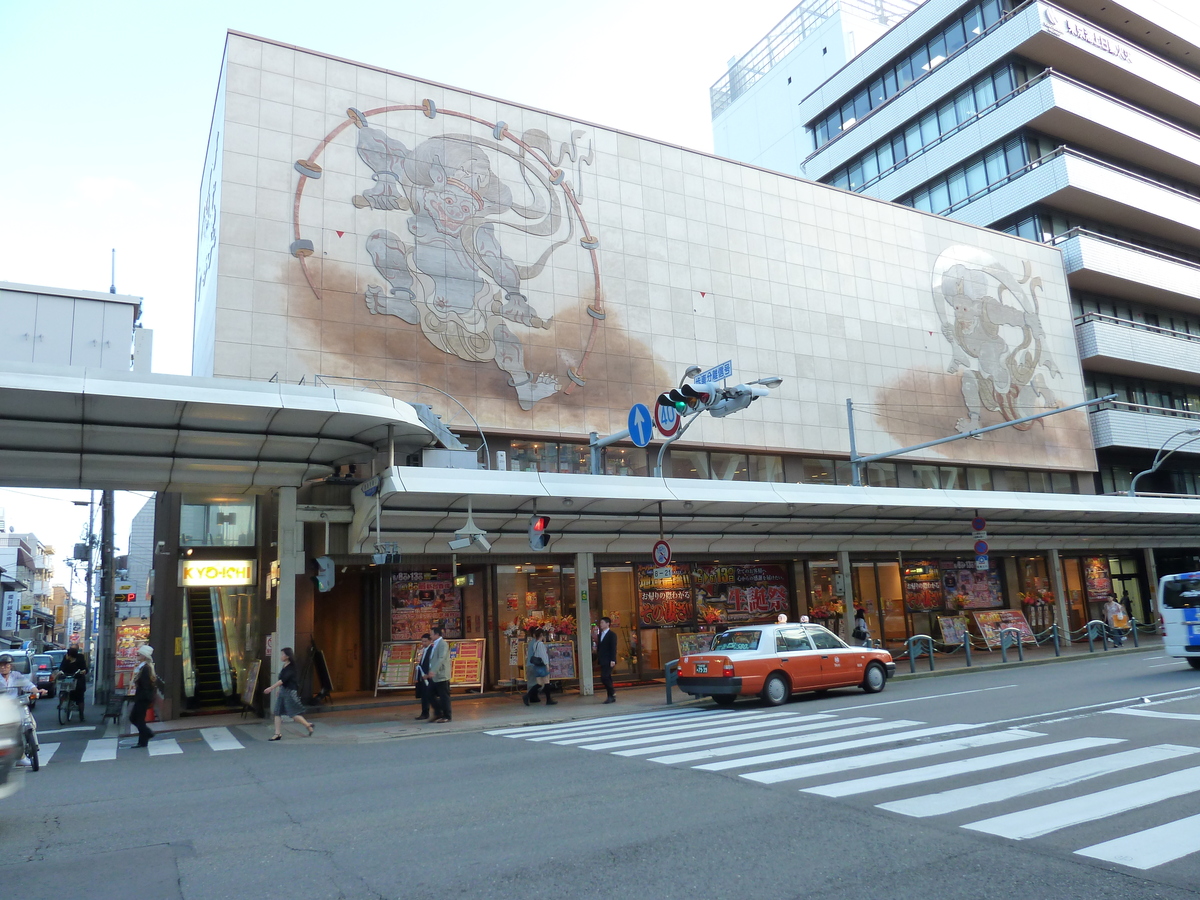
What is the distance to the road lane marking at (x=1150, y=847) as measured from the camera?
255 inches

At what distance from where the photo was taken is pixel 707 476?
28031 millimetres

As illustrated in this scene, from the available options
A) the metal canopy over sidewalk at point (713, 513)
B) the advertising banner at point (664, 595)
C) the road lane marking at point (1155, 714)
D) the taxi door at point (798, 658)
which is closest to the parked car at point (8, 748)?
the metal canopy over sidewalk at point (713, 513)

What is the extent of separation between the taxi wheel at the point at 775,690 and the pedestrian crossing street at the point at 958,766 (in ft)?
7.66

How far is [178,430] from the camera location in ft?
50.7

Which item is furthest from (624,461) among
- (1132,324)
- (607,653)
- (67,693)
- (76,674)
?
(1132,324)

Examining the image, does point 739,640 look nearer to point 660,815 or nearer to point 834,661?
point 834,661

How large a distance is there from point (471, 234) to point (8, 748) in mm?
18909

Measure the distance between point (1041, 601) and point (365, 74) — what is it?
103ft

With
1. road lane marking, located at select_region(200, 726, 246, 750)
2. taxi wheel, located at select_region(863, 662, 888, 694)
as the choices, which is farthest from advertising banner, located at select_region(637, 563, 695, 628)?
road lane marking, located at select_region(200, 726, 246, 750)

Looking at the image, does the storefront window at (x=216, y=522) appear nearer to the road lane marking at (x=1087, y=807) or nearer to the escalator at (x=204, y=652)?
the escalator at (x=204, y=652)

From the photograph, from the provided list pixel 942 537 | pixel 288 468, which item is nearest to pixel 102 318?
pixel 288 468

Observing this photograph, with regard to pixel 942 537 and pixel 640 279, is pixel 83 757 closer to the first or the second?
pixel 640 279

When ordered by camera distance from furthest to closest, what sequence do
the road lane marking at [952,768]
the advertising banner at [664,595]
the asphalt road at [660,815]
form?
the advertising banner at [664,595], the road lane marking at [952,768], the asphalt road at [660,815]

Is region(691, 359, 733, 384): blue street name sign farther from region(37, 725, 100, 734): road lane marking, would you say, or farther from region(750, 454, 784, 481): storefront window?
region(37, 725, 100, 734): road lane marking
